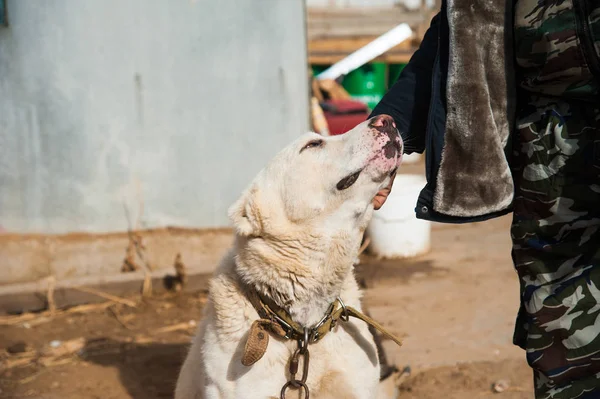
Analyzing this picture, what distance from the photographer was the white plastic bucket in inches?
231

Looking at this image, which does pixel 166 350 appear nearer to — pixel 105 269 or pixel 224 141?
pixel 105 269

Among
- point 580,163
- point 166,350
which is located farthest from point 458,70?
point 166,350

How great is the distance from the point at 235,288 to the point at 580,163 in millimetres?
1351

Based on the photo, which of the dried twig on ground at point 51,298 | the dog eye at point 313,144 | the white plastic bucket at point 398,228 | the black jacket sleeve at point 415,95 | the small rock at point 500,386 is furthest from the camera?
the white plastic bucket at point 398,228

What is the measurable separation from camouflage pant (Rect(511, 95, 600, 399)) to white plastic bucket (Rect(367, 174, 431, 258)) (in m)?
3.80

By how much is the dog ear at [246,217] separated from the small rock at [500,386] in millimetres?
1819

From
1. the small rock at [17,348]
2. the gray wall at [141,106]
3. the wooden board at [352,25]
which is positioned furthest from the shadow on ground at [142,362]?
the wooden board at [352,25]

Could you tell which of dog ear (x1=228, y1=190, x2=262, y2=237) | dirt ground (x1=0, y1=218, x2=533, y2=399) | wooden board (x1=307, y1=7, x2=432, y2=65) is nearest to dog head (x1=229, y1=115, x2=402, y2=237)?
dog ear (x1=228, y1=190, x2=262, y2=237)

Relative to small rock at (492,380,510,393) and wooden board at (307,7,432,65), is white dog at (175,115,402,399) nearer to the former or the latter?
small rock at (492,380,510,393)

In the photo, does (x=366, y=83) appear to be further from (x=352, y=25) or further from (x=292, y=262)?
(x=292, y=262)

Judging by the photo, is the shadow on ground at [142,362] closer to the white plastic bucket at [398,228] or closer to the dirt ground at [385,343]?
the dirt ground at [385,343]

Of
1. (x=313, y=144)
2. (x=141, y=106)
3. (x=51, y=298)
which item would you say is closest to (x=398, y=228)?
(x=141, y=106)

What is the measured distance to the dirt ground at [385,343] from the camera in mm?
3803

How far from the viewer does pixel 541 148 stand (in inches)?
76.6
